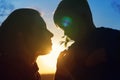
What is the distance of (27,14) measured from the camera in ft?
30.2

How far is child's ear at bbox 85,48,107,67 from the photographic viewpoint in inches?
366

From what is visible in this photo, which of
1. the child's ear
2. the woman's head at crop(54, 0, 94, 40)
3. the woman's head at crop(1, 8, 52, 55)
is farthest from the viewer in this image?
the woman's head at crop(54, 0, 94, 40)

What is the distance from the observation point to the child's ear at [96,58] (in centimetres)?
930

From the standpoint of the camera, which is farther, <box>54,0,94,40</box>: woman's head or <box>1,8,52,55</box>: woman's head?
<box>54,0,94,40</box>: woman's head

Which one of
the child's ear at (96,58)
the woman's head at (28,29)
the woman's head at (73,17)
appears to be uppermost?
the woman's head at (73,17)

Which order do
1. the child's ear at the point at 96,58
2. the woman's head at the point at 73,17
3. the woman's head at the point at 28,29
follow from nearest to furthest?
1. the woman's head at the point at 28,29
2. the child's ear at the point at 96,58
3. the woman's head at the point at 73,17

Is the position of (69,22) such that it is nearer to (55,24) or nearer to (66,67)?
(55,24)

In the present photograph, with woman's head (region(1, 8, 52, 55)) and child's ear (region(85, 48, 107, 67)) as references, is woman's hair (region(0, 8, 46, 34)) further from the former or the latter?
child's ear (region(85, 48, 107, 67))

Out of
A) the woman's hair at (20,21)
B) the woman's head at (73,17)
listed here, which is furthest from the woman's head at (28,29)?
the woman's head at (73,17)

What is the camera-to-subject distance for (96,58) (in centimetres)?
936

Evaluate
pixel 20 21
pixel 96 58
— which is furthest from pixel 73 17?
pixel 20 21

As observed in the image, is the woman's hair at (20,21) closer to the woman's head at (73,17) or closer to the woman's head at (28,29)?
the woman's head at (28,29)

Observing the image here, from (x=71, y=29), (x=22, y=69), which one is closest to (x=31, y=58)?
(x=22, y=69)

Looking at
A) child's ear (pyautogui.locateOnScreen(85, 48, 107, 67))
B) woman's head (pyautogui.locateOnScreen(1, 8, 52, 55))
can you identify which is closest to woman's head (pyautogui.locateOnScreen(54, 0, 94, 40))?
child's ear (pyautogui.locateOnScreen(85, 48, 107, 67))
